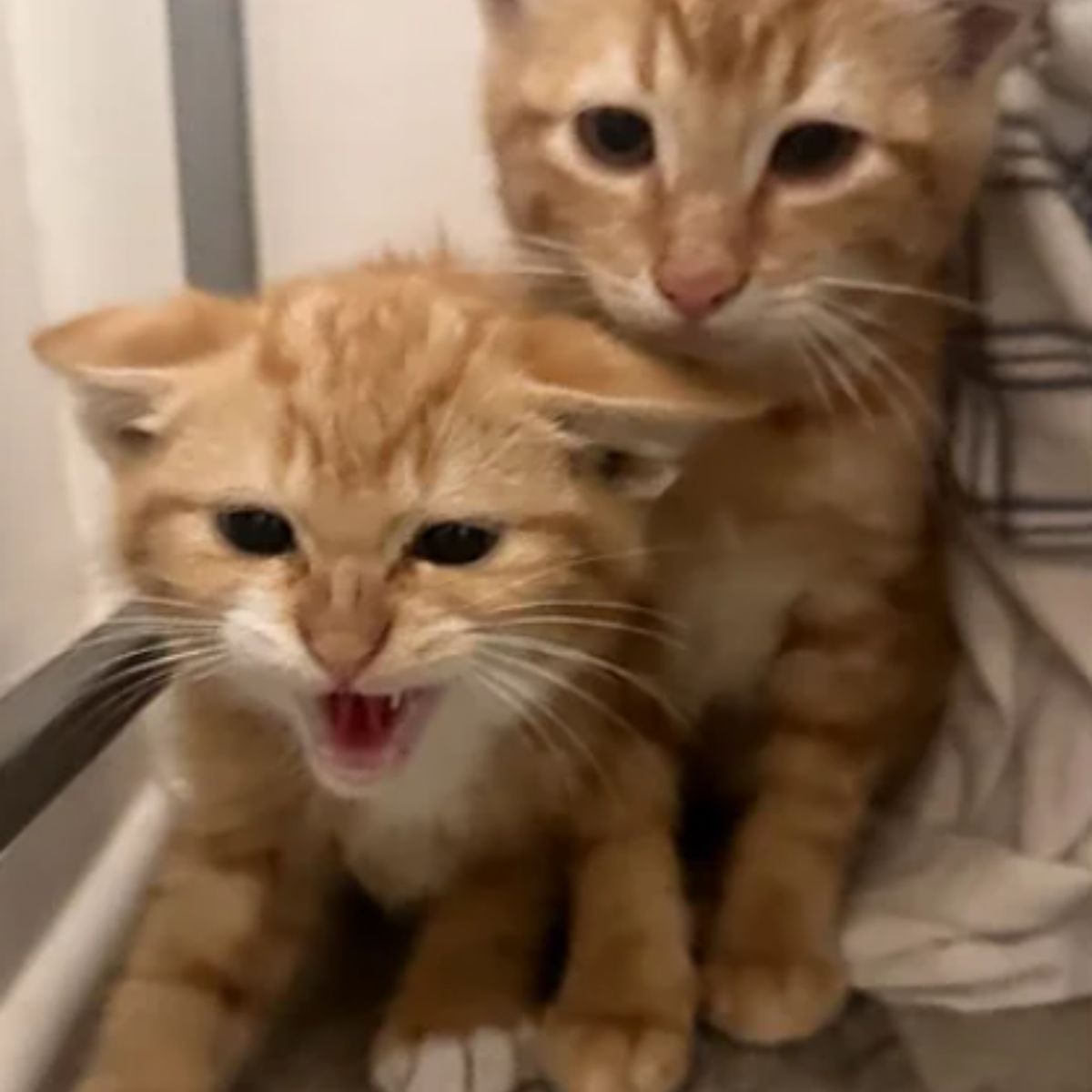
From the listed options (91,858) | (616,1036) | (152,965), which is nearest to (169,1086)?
(152,965)

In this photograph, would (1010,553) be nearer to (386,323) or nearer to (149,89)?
(386,323)

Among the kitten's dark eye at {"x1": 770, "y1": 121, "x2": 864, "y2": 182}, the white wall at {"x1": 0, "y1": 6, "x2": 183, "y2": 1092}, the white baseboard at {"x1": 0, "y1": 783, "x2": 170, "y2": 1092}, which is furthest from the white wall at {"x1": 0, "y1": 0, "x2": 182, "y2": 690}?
the kitten's dark eye at {"x1": 770, "y1": 121, "x2": 864, "y2": 182}

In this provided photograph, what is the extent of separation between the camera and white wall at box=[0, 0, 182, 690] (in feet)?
3.74

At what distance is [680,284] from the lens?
89cm

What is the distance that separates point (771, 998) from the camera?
3.13 ft

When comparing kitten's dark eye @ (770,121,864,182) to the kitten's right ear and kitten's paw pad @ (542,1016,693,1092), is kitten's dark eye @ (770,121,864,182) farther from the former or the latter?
kitten's paw pad @ (542,1016,693,1092)

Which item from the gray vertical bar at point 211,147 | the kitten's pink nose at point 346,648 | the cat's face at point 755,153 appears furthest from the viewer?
the gray vertical bar at point 211,147

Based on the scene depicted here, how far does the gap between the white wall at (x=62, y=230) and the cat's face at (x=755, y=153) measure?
1.22 ft

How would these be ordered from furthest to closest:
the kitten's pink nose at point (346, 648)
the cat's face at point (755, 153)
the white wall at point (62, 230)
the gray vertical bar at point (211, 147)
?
1. the gray vertical bar at point (211, 147)
2. the white wall at point (62, 230)
3. the cat's face at point (755, 153)
4. the kitten's pink nose at point (346, 648)

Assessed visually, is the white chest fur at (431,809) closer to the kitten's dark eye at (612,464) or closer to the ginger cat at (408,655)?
the ginger cat at (408,655)

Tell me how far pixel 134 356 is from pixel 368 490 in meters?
0.13

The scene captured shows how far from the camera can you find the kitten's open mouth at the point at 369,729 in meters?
0.88

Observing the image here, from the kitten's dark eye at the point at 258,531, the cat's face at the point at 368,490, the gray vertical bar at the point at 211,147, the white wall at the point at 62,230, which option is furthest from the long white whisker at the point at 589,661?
the gray vertical bar at the point at 211,147

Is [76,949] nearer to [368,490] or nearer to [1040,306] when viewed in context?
[368,490]
